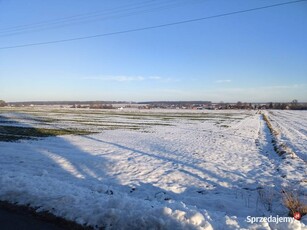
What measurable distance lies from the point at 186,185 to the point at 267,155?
9237 millimetres

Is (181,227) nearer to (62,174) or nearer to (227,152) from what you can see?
(62,174)

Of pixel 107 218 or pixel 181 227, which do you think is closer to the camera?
pixel 181 227

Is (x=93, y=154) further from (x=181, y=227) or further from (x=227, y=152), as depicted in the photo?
(x=181, y=227)

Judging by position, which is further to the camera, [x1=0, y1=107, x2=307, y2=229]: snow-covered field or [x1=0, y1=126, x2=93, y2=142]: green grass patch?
[x1=0, y1=126, x2=93, y2=142]: green grass patch

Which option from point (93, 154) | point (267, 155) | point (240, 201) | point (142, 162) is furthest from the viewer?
point (267, 155)

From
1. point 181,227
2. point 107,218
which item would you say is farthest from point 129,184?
point 181,227

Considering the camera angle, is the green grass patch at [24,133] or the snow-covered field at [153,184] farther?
the green grass patch at [24,133]

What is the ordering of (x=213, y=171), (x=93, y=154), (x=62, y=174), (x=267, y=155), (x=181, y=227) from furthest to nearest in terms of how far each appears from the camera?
(x=267, y=155)
(x=93, y=154)
(x=213, y=171)
(x=62, y=174)
(x=181, y=227)

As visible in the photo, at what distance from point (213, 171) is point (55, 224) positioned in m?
8.20

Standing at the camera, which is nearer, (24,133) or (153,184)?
(153,184)

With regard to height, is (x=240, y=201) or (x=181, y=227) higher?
(x=181, y=227)

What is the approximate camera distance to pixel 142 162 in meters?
14.9

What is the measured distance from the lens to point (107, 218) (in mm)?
6250

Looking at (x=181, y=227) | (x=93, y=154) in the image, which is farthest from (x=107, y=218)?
(x=93, y=154)
